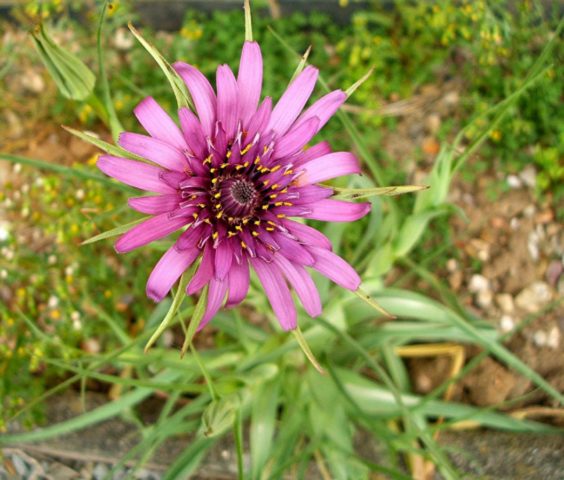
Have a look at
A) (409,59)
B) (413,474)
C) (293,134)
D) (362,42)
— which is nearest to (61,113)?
(362,42)

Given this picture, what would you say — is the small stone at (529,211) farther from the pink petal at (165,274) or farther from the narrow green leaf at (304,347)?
the pink petal at (165,274)

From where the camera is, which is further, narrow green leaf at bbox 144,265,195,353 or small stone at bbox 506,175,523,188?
small stone at bbox 506,175,523,188

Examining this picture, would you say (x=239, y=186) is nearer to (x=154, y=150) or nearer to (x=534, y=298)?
(x=154, y=150)

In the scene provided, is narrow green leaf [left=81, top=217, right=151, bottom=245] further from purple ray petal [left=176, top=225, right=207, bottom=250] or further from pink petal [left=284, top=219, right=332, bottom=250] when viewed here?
pink petal [left=284, top=219, right=332, bottom=250]

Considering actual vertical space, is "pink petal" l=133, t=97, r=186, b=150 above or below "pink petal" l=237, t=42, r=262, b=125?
below

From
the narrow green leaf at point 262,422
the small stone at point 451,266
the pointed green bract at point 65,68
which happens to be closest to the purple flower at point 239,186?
the pointed green bract at point 65,68

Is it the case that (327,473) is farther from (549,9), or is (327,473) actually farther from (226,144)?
(549,9)

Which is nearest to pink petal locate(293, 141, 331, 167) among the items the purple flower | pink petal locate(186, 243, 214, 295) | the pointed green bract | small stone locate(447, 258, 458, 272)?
the purple flower
